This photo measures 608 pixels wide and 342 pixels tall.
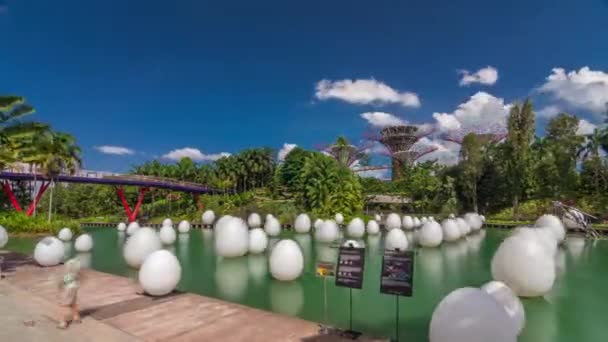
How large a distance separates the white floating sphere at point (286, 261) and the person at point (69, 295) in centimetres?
622

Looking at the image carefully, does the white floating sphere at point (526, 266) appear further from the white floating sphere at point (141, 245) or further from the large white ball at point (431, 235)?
the white floating sphere at point (141, 245)

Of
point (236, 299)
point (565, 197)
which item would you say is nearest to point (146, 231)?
point (236, 299)

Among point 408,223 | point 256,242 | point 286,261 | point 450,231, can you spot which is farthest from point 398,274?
point 408,223

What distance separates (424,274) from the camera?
1453cm

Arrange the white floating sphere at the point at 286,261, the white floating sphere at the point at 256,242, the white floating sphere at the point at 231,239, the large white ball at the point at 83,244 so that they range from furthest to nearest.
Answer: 1. the large white ball at the point at 83,244
2. the white floating sphere at the point at 256,242
3. the white floating sphere at the point at 231,239
4. the white floating sphere at the point at 286,261

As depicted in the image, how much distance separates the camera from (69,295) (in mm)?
7211

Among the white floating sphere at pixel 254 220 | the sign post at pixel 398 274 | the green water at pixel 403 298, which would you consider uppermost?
the sign post at pixel 398 274

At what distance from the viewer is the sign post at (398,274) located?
6.52 metres

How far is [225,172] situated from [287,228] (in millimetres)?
28588

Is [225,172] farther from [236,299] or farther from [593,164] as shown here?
[236,299]

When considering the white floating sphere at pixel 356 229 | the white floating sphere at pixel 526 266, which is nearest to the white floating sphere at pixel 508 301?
the white floating sphere at pixel 526 266

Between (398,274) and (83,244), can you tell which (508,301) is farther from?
(83,244)

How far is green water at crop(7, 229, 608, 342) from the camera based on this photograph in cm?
877

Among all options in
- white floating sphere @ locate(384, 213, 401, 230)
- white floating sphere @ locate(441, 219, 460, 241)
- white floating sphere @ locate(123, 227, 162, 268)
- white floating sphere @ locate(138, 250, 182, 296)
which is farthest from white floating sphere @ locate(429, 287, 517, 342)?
white floating sphere @ locate(384, 213, 401, 230)
